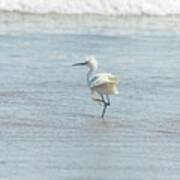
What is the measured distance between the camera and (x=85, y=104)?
36.1ft

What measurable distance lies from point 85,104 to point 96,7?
11231 millimetres

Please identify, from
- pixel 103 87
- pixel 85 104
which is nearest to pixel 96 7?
pixel 85 104

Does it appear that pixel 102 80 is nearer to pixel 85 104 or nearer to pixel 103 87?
pixel 103 87

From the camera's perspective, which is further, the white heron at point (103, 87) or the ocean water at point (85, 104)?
the white heron at point (103, 87)

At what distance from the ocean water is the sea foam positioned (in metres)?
2.60

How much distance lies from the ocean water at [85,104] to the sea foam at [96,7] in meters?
2.60

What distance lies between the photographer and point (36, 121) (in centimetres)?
987

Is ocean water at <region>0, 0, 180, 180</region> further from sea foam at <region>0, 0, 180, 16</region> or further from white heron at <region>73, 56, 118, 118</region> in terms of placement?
sea foam at <region>0, 0, 180, 16</region>

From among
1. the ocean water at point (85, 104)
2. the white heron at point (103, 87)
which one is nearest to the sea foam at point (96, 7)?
the ocean water at point (85, 104)

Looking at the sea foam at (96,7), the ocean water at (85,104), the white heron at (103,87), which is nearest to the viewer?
the ocean water at (85,104)

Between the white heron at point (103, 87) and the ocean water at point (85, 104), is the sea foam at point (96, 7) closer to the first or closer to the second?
the ocean water at point (85, 104)

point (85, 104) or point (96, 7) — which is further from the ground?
point (96, 7)

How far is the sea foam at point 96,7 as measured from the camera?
2139 cm

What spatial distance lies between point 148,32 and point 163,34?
435 millimetres
